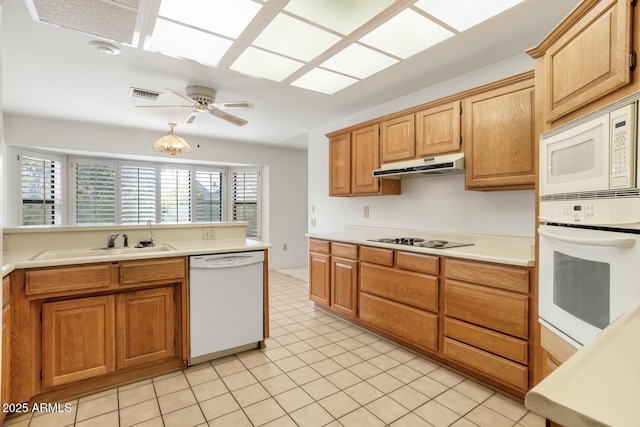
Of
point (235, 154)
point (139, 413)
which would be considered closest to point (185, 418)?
point (139, 413)

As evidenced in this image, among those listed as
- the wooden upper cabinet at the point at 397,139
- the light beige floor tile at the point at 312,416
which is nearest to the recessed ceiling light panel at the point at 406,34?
the wooden upper cabinet at the point at 397,139

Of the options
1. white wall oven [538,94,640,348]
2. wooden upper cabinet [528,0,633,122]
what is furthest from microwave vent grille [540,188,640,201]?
wooden upper cabinet [528,0,633,122]

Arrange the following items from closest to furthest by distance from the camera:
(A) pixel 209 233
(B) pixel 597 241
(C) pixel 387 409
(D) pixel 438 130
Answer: (B) pixel 597 241 < (C) pixel 387 409 < (D) pixel 438 130 < (A) pixel 209 233

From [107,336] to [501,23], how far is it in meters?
3.33

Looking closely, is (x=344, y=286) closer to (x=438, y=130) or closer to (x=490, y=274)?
(x=490, y=274)

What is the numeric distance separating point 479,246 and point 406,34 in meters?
1.74

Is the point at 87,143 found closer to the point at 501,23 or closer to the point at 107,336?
the point at 107,336

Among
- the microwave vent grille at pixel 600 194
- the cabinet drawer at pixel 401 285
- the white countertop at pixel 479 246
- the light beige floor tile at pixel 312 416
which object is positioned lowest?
the light beige floor tile at pixel 312 416

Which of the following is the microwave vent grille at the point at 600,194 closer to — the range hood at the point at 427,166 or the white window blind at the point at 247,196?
the range hood at the point at 427,166

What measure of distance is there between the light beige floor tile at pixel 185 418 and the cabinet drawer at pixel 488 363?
1714mm

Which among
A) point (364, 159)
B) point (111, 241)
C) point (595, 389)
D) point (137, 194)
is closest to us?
point (595, 389)

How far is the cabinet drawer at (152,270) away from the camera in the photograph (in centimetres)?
211

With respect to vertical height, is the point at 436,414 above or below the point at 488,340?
below

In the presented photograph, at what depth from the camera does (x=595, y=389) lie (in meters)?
0.45
